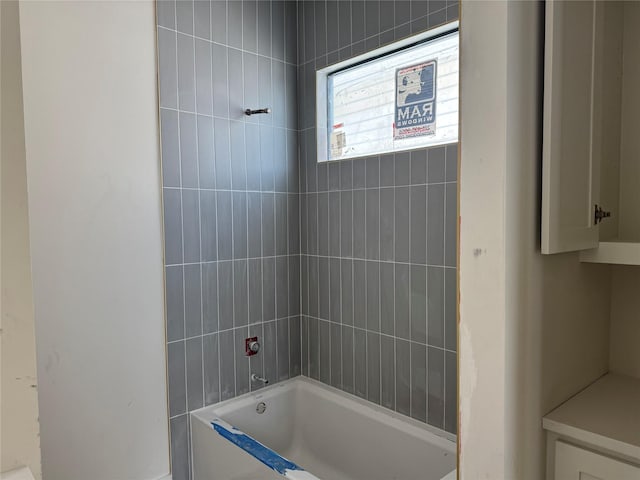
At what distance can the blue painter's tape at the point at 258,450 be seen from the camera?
173 cm

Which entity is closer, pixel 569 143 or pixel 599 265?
pixel 569 143

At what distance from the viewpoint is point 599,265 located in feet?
4.18

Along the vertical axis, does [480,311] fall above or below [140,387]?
above

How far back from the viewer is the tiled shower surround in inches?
80.3

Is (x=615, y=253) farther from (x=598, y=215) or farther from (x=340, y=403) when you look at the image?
(x=340, y=403)

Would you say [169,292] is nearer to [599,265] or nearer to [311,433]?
[311,433]

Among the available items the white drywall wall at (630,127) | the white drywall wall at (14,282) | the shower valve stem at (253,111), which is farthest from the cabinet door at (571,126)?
the shower valve stem at (253,111)

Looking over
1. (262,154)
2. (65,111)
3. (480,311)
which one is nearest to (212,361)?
(262,154)

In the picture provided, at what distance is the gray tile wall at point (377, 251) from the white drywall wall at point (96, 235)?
0.89m

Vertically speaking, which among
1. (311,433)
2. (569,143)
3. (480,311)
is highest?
(569,143)

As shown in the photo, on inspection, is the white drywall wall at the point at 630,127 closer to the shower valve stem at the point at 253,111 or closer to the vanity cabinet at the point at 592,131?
the vanity cabinet at the point at 592,131

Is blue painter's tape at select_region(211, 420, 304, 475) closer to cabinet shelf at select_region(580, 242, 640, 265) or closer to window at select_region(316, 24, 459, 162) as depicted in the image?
cabinet shelf at select_region(580, 242, 640, 265)

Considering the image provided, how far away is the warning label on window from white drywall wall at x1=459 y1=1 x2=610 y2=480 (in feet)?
3.70

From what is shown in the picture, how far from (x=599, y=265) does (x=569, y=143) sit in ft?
1.60
